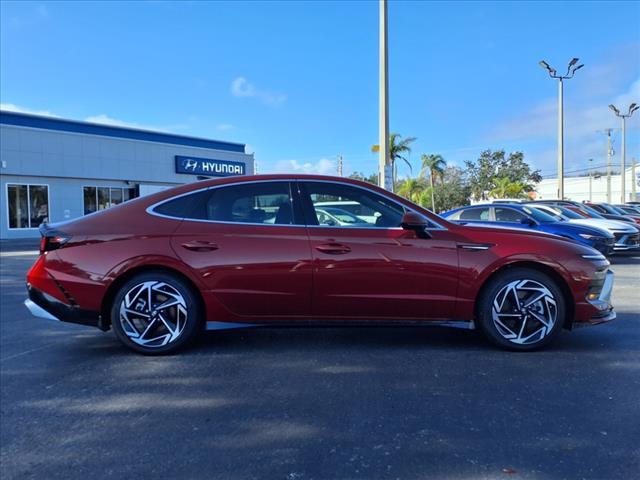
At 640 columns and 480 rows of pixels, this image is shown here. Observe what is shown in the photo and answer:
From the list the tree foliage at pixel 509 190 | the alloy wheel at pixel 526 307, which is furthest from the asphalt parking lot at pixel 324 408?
the tree foliage at pixel 509 190

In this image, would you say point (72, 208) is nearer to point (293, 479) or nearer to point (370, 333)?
point (370, 333)

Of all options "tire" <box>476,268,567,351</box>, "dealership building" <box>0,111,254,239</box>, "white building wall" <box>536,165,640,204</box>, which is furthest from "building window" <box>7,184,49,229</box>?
"white building wall" <box>536,165,640,204</box>

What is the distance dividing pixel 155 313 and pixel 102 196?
27.0 m

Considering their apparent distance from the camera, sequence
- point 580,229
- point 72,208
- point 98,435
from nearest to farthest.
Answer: point 98,435 < point 580,229 < point 72,208

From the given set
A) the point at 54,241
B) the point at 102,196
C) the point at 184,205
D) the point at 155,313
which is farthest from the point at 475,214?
the point at 102,196

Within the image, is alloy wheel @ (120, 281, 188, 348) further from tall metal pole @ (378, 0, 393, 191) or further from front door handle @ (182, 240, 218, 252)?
tall metal pole @ (378, 0, 393, 191)

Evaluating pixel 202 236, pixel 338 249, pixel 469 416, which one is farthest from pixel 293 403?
pixel 202 236

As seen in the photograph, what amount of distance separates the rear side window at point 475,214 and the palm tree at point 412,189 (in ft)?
128

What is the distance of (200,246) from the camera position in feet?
14.3

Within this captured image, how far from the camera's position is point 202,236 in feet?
14.4

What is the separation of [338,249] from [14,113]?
25.7m

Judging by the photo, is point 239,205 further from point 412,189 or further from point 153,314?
point 412,189

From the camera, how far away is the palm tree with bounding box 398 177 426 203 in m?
51.6

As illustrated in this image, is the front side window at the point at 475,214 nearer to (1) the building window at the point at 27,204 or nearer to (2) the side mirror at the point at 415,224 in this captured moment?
(2) the side mirror at the point at 415,224
